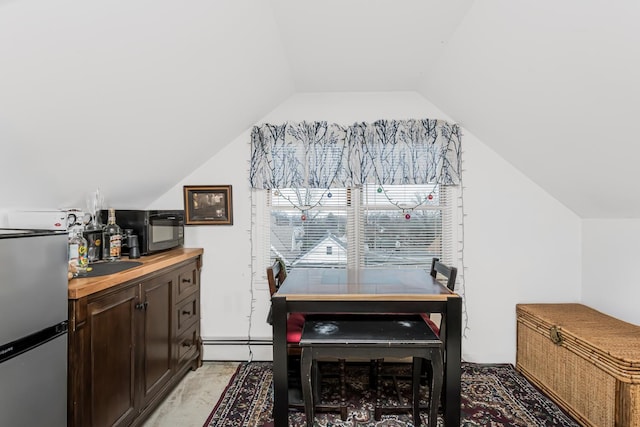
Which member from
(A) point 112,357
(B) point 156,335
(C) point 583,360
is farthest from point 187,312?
(C) point 583,360

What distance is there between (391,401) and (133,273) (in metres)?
1.89

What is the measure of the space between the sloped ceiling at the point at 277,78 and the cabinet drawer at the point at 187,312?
36.1 inches

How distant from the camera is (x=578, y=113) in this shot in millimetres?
1883

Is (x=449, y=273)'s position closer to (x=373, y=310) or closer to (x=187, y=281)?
(x=373, y=310)

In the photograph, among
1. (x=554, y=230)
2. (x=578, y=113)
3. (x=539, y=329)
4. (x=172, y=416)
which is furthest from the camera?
(x=554, y=230)

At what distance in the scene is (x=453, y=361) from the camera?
203cm

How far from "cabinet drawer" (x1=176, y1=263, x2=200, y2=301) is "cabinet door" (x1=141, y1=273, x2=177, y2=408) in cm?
14

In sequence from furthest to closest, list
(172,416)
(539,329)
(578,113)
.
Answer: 1. (539,329)
2. (172,416)
3. (578,113)

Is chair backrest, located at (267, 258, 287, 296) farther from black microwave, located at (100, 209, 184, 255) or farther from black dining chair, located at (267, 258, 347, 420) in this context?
black microwave, located at (100, 209, 184, 255)

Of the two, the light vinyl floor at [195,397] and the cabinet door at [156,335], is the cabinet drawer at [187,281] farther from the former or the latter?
the light vinyl floor at [195,397]

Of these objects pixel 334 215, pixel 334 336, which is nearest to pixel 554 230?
pixel 334 215

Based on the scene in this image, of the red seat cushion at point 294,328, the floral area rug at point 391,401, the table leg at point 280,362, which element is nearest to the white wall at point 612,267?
the floral area rug at point 391,401

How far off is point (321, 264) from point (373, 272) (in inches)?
23.2

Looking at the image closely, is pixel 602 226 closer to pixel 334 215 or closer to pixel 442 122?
pixel 442 122
